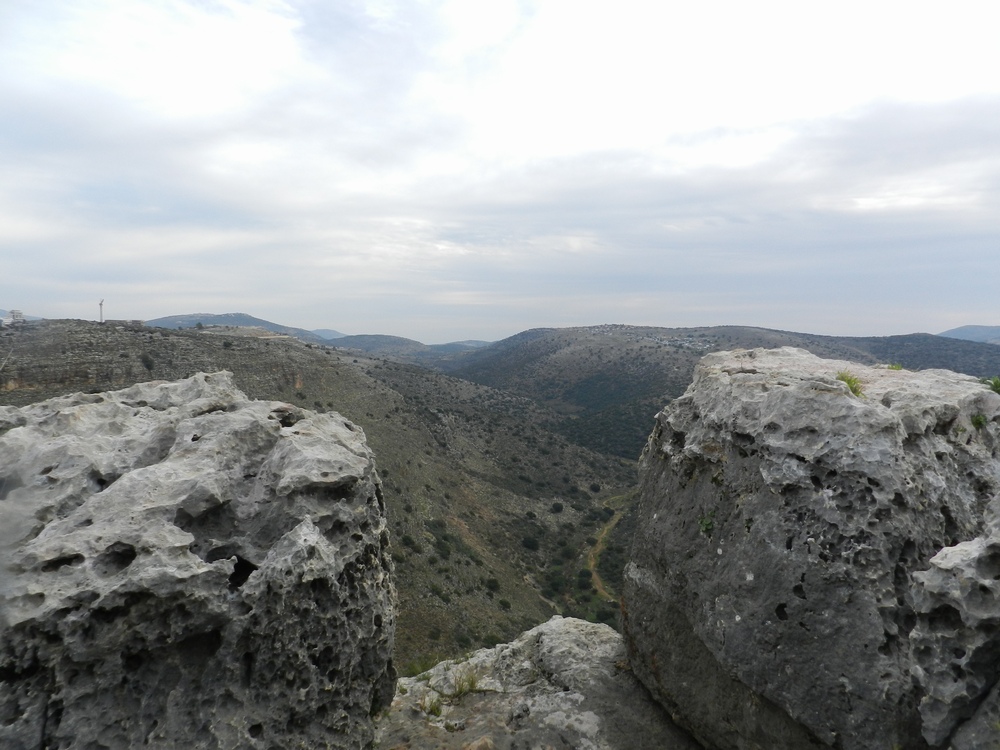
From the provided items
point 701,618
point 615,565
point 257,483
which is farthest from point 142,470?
point 615,565

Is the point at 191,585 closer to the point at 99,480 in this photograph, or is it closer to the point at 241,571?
the point at 241,571

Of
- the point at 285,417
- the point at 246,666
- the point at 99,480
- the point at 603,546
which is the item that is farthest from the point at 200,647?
the point at 603,546

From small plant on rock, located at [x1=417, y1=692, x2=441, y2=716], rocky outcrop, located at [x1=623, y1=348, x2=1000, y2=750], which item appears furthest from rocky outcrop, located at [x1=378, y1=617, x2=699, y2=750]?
rocky outcrop, located at [x1=623, y1=348, x2=1000, y2=750]

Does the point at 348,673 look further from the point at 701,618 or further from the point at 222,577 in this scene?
the point at 701,618

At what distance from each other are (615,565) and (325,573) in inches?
1119

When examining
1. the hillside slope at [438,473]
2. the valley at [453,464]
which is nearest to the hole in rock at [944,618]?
the valley at [453,464]

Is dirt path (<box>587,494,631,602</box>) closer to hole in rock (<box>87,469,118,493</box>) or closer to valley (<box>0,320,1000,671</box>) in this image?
valley (<box>0,320,1000,671</box>)

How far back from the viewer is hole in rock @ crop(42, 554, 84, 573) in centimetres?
451

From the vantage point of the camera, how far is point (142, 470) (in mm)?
5594

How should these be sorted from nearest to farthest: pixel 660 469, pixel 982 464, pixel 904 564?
pixel 904 564, pixel 982 464, pixel 660 469

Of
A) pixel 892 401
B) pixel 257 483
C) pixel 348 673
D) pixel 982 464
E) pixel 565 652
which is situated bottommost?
pixel 565 652

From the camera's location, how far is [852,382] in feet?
21.3

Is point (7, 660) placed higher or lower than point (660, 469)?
lower

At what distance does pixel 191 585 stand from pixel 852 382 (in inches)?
296
